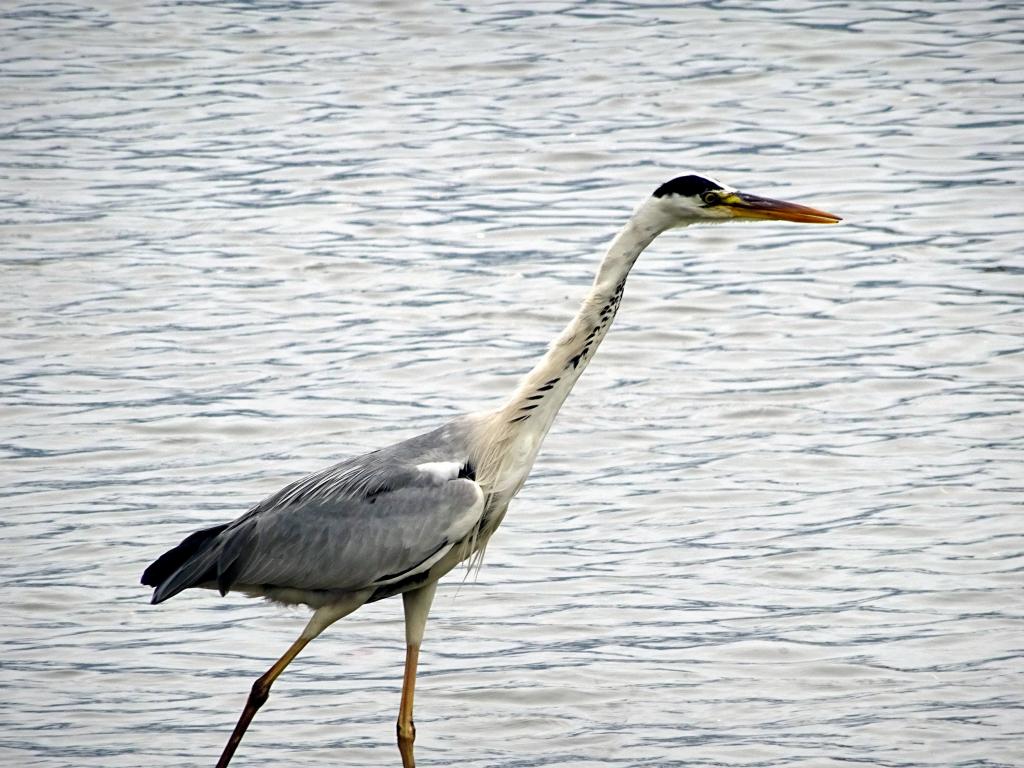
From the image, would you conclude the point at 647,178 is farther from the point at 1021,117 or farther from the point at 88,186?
the point at 88,186

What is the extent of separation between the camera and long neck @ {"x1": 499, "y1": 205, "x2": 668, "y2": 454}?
20.9 ft

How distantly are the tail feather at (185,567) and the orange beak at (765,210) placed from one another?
2.24 m

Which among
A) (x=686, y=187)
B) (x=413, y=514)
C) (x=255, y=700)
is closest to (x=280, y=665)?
(x=255, y=700)

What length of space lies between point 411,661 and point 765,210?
209cm

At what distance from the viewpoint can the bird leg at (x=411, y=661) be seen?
20.9ft

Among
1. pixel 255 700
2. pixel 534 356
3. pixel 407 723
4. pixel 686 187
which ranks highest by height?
pixel 686 187

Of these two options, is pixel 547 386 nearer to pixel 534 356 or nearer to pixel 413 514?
pixel 413 514

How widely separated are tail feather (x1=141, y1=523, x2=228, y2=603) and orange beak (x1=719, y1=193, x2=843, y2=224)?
2.24 m

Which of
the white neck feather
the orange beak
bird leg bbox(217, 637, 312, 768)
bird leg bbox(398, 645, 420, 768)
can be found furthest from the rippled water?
the orange beak

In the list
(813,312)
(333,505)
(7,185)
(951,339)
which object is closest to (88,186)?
(7,185)

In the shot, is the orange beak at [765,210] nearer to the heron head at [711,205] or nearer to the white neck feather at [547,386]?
the heron head at [711,205]

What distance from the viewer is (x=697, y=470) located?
31.0 feet

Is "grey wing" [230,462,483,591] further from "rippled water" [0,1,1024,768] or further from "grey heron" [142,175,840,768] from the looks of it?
"rippled water" [0,1,1024,768]

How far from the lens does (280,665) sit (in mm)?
6340
